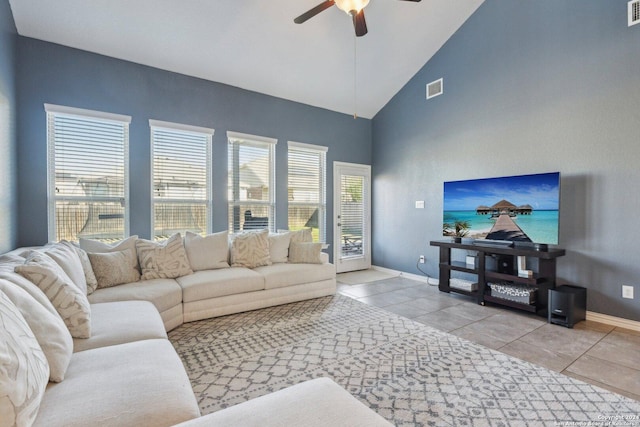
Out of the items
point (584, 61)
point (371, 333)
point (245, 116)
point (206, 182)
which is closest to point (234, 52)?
point (245, 116)

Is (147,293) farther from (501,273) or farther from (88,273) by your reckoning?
(501,273)

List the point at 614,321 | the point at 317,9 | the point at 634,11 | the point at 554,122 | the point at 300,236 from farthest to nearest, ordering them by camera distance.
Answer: the point at 300,236, the point at 554,122, the point at 614,321, the point at 634,11, the point at 317,9

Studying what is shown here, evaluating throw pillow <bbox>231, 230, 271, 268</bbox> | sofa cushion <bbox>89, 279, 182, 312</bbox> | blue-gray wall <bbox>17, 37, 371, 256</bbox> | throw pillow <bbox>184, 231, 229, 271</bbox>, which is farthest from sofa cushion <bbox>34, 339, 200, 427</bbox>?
blue-gray wall <bbox>17, 37, 371, 256</bbox>

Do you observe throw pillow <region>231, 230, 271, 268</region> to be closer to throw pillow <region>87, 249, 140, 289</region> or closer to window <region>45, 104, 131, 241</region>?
throw pillow <region>87, 249, 140, 289</region>

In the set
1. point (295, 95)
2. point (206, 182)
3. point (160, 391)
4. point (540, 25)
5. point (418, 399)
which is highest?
point (540, 25)

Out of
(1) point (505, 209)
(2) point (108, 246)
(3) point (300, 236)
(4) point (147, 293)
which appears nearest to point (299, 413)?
(4) point (147, 293)

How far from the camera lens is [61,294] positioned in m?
1.73

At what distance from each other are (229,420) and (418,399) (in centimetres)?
132

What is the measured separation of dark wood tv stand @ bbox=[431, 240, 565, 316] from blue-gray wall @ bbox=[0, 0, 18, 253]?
4.80 m

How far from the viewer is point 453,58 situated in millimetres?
4480

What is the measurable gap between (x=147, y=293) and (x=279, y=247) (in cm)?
174

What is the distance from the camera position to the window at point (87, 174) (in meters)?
3.34

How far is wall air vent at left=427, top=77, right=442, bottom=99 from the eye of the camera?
183 inches

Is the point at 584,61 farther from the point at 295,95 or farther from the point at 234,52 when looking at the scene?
the point at 234,52
